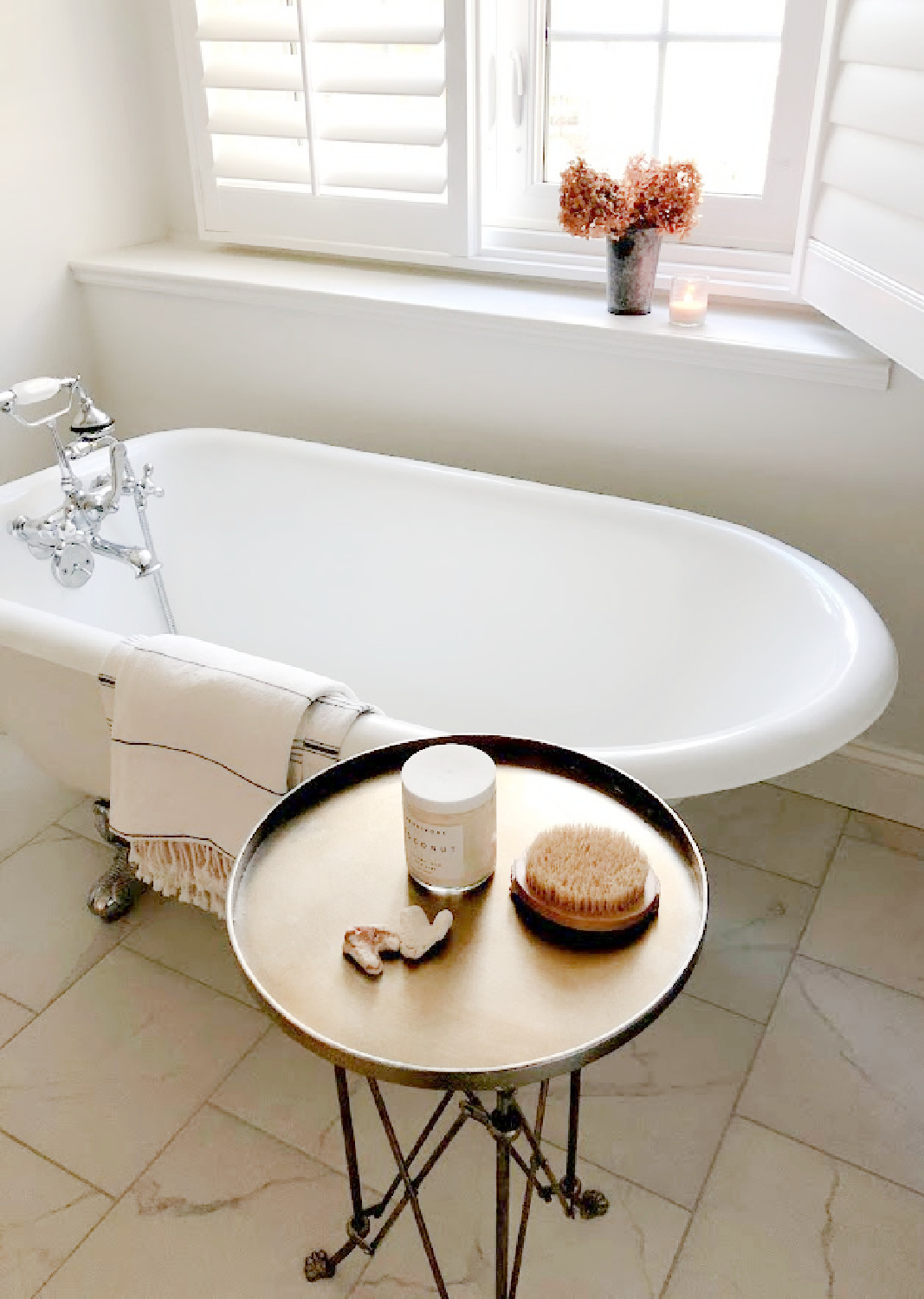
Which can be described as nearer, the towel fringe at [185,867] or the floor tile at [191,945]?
the towel fringe at [185,867]

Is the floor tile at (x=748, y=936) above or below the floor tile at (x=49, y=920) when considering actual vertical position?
above

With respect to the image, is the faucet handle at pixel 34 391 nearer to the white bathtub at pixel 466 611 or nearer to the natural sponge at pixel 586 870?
the white bathtub at pixel 466 611

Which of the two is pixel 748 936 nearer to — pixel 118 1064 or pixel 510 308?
pixel 118 1064

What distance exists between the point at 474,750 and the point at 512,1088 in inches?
10.3

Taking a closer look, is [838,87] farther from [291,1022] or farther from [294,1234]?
[294,1234]

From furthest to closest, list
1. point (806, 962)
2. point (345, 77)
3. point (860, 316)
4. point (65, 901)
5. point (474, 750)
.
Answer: point (345, 77), point (65, 901), point (806, 962), point (860, 316), point (474, 750)

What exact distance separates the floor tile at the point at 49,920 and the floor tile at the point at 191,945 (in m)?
0.04

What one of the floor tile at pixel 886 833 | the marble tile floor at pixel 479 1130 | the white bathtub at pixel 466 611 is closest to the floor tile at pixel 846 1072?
the marble tile floor at pixel 479 1130

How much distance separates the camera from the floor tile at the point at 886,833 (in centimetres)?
184

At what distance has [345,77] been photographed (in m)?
1.96

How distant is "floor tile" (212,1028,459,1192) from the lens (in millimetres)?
1356

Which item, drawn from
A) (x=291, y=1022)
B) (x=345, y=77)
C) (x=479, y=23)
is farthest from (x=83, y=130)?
(x=291, y=1022)

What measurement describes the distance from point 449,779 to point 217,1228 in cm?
79

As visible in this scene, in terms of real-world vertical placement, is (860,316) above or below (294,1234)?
above
